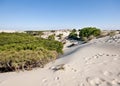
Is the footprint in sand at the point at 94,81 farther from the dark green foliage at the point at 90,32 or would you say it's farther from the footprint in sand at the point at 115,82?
the dark green foliage at the point at 90,32

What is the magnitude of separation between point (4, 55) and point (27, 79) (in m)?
2.69

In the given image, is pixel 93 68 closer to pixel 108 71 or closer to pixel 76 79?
pixel 108 71

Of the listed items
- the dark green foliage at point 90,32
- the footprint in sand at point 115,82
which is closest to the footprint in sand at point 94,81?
the footprint in sand at point 115,82

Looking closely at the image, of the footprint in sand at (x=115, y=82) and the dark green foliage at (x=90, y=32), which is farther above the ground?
the footprint in sand at (x=115, y=82)

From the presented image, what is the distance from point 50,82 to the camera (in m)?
6.93

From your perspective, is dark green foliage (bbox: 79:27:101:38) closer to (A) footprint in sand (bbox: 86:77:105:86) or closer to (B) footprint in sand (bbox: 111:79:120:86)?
(A) footprint in sand (bbox: 86:77:105:86)

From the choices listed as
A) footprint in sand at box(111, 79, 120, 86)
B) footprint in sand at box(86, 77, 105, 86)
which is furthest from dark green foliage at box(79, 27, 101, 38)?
footprint in sand at box(111, 79, 120, 86)

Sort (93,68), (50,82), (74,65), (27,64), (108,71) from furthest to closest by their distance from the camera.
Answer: (27,64), (74,65), (93,68), (108,71), (50,82)

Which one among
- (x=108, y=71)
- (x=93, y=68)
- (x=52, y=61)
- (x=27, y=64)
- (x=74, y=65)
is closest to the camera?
(x=108, y=71)

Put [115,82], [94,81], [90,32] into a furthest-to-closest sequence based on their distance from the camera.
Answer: [90,32] < [94,81] < [115,82]

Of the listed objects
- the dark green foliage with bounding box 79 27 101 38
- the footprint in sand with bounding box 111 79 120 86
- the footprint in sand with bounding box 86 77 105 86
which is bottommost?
the dark green foliage with bounding box 79 27 101 38

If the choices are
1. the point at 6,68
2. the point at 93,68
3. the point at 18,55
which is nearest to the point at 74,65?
the point at 93,68

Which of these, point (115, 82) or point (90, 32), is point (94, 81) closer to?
point (115, 82)

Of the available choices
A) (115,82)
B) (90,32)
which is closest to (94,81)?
(115,82)
